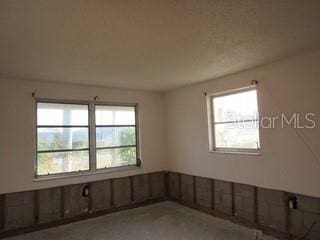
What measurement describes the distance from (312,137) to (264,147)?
2.25ft

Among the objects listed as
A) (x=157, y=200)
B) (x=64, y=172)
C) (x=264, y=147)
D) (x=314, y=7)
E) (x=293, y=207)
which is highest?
(x=314, y=7)

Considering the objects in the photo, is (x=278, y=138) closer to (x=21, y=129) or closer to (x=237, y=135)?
(x=237, y=135)

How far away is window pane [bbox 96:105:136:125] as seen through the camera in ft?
16.1

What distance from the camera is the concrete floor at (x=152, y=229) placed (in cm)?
358

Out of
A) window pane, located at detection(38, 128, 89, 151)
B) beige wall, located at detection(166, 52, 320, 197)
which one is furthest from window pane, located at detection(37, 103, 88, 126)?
beige wall, located at detection(166, 52, 320, 197)

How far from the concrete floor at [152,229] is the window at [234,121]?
1294 mm

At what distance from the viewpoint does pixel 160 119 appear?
569 cm

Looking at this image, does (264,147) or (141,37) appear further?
(264,147)

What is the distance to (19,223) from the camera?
152 inches

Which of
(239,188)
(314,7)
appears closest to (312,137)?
(239,188)

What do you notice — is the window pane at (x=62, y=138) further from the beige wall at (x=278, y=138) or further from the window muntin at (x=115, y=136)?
the beige wall at (x=278, y=138)

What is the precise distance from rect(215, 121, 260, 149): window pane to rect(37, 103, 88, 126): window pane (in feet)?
8.70

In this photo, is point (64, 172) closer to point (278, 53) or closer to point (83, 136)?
point (83, 136)

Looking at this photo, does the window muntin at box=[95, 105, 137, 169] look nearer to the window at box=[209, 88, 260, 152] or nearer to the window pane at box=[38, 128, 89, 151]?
the window pane at box=[38, 128, 89, 151]
